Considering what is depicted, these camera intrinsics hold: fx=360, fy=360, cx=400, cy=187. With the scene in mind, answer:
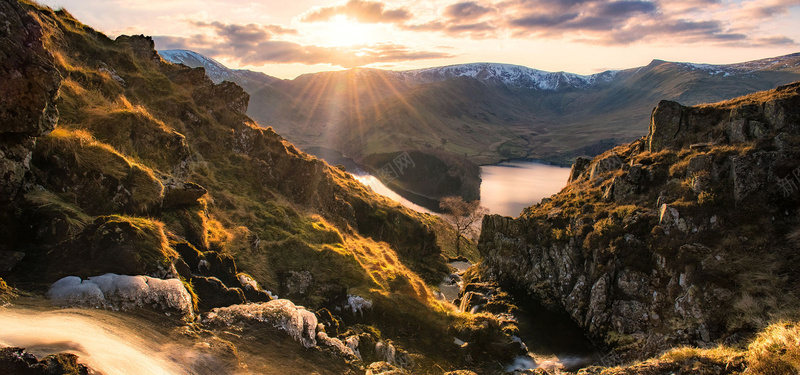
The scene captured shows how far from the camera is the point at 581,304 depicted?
29.8 m

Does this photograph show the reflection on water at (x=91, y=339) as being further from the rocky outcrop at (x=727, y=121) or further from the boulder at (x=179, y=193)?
the rocky outcrop at (x=727, y=121)

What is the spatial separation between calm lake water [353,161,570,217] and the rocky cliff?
69194 mm

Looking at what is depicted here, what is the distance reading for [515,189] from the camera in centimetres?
14500

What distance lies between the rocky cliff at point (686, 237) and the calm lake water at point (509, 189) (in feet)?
227

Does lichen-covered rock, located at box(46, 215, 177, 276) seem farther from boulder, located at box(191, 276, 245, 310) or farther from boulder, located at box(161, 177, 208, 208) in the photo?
boulder, located at box(161, 177, 208, 208)

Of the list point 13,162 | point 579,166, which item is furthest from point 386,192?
point 13,162

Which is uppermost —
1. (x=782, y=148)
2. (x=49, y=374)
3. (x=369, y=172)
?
(x=782, y=148)

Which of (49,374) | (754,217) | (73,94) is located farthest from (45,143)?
(754,217)

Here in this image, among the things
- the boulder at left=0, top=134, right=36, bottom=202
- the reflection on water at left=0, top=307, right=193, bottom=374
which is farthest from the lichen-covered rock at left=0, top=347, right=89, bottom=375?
the boulder at left=0, top=134, right=36, bottom=202

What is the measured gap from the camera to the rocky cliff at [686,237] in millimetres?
20781

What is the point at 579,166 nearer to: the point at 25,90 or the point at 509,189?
the point at 25,90

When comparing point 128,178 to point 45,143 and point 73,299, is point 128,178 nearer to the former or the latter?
point 45,143

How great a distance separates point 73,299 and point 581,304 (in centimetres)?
3186

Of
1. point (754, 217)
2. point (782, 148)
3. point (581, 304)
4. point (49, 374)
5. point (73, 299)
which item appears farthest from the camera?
point (581, 304)
